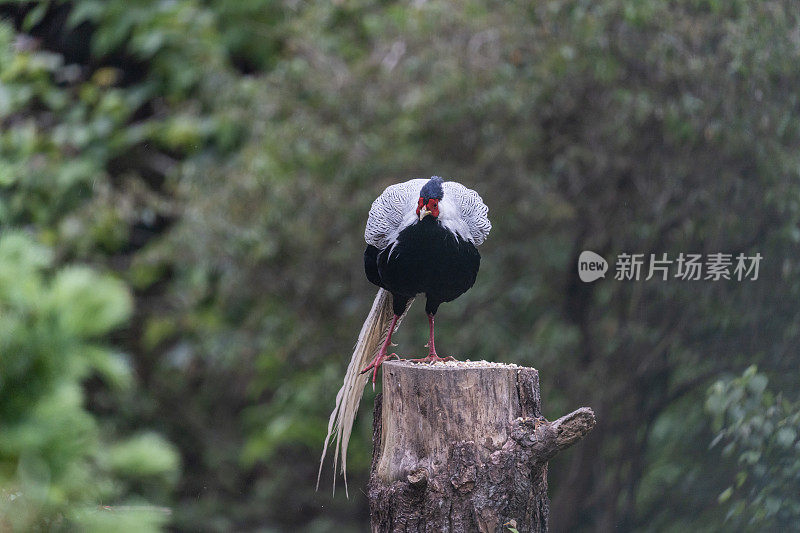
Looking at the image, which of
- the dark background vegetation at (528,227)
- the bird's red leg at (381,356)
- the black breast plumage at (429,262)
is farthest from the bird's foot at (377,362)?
the dark background vegetation at (528,227)

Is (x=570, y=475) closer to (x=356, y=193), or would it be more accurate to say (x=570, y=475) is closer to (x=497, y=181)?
(x=497, y=181)

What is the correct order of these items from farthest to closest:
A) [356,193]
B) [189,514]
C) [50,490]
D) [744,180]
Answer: [189,514], [356,193], [744,180], [50,490]

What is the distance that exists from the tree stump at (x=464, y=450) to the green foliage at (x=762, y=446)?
1442mm

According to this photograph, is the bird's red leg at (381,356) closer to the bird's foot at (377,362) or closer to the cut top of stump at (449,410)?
the bird's foot at (377,362)

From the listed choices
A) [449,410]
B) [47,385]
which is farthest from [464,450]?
[47,385]

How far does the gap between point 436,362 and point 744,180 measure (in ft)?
5.94

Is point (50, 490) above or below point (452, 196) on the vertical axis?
below

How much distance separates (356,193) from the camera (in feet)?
10.6

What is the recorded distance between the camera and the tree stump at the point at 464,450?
1.64 metres

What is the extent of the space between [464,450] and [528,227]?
1.72 m

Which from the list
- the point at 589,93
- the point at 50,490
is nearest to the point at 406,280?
the point at 50,490

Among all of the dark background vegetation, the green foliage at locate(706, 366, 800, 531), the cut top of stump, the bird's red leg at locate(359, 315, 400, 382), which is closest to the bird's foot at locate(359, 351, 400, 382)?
the bird's red leg at locate(359, 315, 400, 382)

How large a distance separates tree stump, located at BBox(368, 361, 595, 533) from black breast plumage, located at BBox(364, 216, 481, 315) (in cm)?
24

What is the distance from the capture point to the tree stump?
164 centimetres
